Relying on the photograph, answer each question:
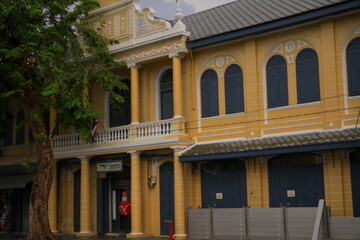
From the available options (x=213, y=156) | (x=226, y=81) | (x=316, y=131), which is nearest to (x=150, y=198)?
(x=213, y=156)

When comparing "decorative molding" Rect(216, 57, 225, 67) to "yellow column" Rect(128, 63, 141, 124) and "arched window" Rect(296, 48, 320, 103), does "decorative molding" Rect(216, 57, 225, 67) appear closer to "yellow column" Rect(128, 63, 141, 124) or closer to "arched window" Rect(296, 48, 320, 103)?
"arched window" Rect(296, 48, 320, 103)

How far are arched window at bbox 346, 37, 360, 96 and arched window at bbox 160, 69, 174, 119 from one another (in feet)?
29.5

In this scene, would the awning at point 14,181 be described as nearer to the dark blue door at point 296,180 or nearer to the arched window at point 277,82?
the dark blue door at point 296,180

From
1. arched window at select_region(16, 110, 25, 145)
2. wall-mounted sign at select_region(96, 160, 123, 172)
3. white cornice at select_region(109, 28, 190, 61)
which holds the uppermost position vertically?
white cornice at select_region(109, 28, 190, 61)

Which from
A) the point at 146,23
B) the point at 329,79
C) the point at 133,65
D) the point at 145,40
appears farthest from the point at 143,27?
the point at 329,79

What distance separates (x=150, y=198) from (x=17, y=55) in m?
9.14

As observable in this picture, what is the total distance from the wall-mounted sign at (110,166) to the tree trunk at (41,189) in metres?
3.29

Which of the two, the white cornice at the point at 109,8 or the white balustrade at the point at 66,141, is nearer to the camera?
the white cornice at the point at 109,8

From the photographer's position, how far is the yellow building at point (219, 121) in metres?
21.7

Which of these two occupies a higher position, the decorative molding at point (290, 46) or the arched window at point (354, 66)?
the decorative molding at point (290, 46)

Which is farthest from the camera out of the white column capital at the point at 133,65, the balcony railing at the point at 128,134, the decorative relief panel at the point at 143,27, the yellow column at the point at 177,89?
the white column capital at the point at 133,65

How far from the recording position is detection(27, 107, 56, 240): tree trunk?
24831mm

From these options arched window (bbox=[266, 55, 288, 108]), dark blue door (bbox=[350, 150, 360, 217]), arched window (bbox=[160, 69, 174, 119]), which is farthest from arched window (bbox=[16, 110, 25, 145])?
dark blue door (bbox=[350, 150, 360, 217])

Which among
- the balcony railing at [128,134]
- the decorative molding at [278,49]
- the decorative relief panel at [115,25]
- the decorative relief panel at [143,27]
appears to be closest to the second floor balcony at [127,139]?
the balcony railing at [128,134]
